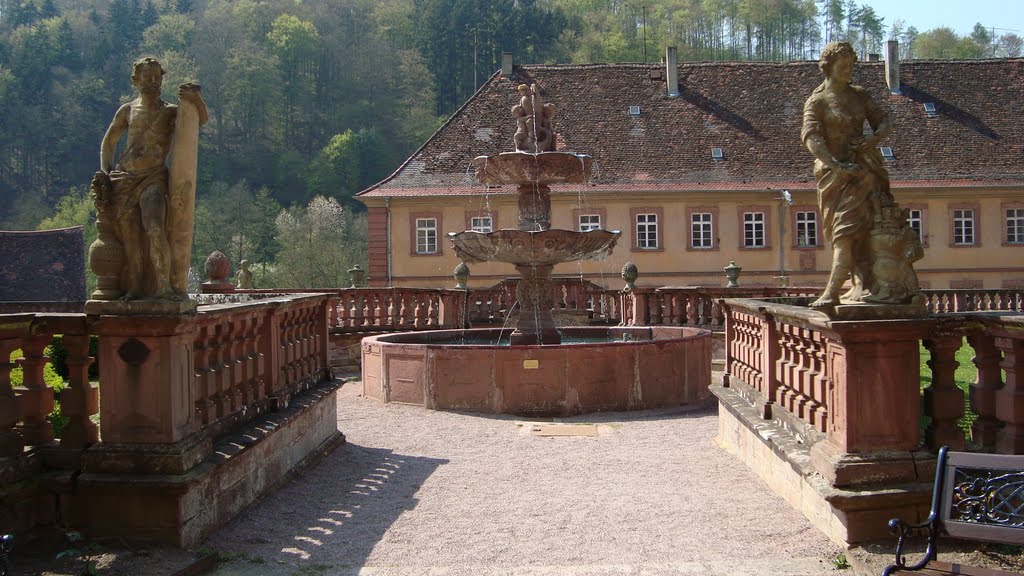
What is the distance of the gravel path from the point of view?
217 inches

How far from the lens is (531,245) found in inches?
513

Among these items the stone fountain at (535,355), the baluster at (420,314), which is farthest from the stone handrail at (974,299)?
the baluster at (420,314)

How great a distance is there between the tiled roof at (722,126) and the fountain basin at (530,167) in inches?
806

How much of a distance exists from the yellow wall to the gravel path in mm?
25264

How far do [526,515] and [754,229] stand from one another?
30.4 metres

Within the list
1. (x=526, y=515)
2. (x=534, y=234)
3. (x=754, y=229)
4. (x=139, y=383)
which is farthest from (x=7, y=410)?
(x=754, y=229)

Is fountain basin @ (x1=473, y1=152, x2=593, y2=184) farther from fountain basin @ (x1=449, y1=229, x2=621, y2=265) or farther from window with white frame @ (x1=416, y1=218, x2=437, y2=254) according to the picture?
window with white frame @ (x1=416, y1=218, x2=437, y2=254)

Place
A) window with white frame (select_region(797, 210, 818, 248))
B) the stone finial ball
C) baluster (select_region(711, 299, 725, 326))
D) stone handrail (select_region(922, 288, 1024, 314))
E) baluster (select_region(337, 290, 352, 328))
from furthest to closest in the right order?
window with white frame (select_region(797, 210, 818, 248)), stone handrail (select_region(922, 288, 1024, 314)), the stone finial ball, baluster (select_region(337, 290, 352, 328)), baluster (select_region(711, 299, 725, 326))

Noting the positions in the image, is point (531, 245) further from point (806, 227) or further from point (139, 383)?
point (806, 227)

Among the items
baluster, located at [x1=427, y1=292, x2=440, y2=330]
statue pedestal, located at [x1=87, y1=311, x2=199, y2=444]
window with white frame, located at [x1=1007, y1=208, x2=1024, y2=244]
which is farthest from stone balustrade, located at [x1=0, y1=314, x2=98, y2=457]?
window with white frame, located at [x1=1007, y1=208, x2=1024, y2=244]

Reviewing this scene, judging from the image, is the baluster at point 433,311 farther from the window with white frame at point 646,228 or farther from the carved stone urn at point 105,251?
the window with white frame at point 646,228

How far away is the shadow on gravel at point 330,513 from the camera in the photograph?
18.9ft

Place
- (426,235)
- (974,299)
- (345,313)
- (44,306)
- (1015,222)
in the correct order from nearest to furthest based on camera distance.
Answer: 1. (44,306)
2. (345,313)
3. (974,299)
4. (426,235)
5. (1015,222)

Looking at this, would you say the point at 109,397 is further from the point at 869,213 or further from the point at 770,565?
the point at 869,213
